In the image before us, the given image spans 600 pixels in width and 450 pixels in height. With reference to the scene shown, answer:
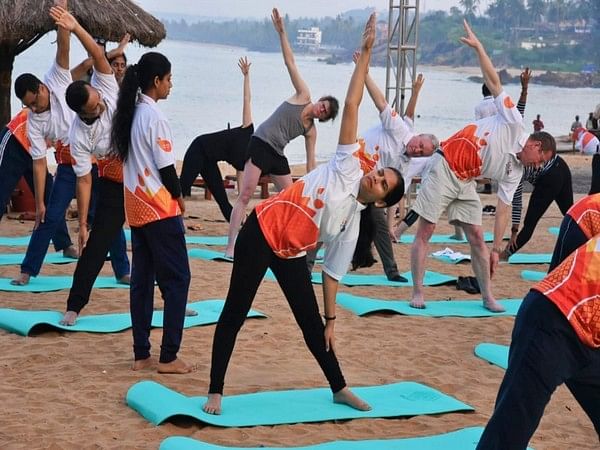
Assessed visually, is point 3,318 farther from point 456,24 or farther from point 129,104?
point 456,24

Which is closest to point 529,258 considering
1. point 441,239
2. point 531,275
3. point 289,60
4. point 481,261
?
point 531,275

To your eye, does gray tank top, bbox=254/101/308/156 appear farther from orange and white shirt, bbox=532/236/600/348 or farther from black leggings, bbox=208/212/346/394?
orange and white shirt, bbox=532/236/600/348

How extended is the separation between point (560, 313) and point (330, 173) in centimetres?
153

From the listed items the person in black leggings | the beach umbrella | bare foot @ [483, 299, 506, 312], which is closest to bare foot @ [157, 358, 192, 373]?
bare foot @ [483, 299, 506, 312]

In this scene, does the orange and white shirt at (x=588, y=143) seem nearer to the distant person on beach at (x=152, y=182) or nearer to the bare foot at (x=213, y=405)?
the distant person on beach at (x=152, y=182)

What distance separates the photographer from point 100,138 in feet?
19.1

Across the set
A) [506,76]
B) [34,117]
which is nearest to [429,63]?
[506,76]

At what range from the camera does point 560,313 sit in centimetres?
317

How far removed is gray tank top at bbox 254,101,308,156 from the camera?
7.83 m

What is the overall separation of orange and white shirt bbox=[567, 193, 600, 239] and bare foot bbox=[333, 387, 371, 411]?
152 centimetres

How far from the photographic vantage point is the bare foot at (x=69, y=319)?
19.9 ft

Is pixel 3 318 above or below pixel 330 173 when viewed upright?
below

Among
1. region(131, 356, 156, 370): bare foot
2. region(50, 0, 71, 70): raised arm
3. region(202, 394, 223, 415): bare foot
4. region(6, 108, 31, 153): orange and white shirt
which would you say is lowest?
region(131, 356, 156, 370): bare foot

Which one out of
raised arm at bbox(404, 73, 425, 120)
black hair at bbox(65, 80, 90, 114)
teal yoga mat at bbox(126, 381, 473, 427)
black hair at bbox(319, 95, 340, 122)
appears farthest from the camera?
raised arm at bbox(404, 73, 425, 120)
